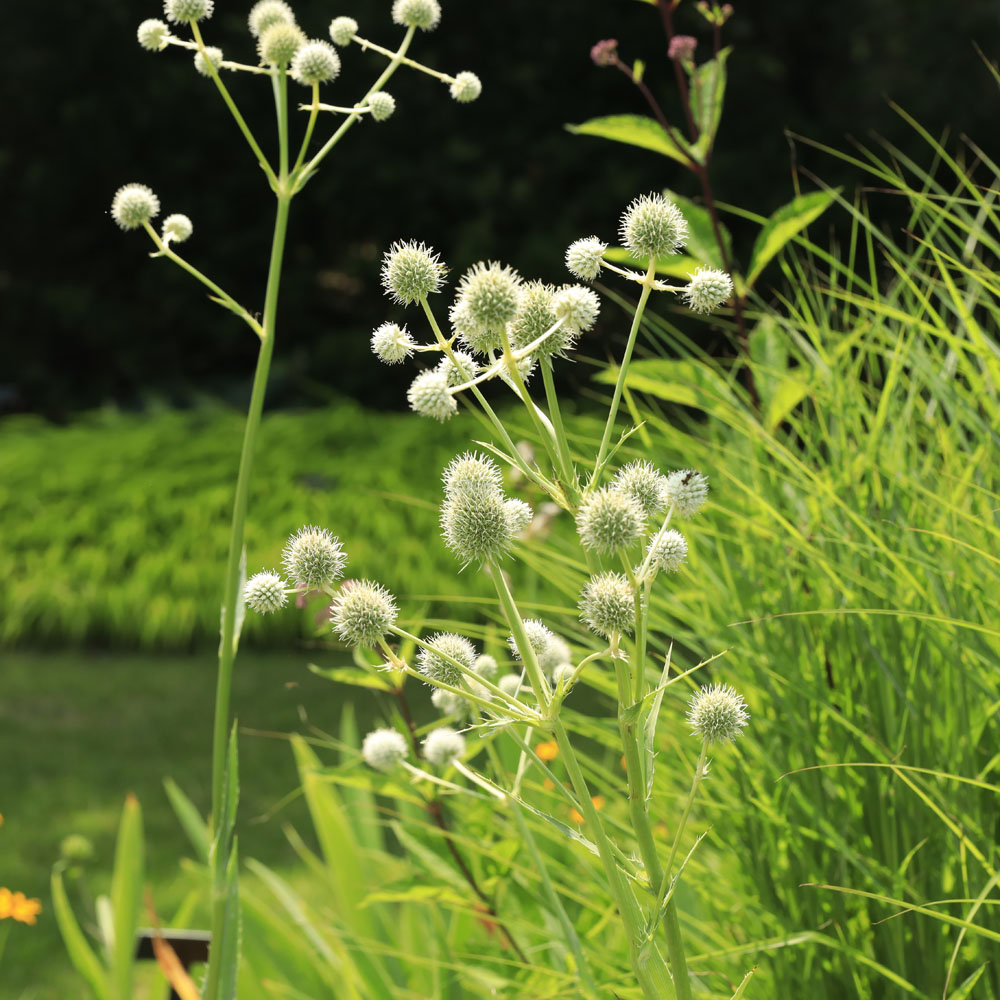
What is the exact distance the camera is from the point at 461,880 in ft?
4.81

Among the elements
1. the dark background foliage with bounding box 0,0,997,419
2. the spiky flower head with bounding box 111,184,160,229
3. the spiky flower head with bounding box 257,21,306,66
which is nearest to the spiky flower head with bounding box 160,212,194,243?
the spiky flower head with bounding box 111,184,160,229

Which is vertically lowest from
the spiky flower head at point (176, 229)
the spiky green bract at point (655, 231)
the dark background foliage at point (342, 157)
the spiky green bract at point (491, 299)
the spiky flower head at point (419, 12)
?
the spiky green bract at point (491, 299)

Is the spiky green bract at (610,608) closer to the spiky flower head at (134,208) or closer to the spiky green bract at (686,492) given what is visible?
the spiky green bract at (686,492)

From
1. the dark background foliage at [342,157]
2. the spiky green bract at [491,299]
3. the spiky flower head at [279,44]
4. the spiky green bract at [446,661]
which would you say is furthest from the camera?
the dark background foliage at [342,157]

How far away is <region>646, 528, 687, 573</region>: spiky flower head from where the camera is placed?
2.46ft

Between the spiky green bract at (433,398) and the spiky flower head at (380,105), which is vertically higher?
the spiky flower head at (380,105)

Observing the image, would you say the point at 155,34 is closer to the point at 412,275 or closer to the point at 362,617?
the point at 412,275

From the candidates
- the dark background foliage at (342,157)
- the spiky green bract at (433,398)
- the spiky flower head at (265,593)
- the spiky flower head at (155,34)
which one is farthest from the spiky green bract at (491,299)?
the dark background foliage at (342,157)

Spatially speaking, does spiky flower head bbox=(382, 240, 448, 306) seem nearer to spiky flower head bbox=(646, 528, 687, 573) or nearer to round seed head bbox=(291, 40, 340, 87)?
spiky flower head bbox=(646, 528, 687, 573)

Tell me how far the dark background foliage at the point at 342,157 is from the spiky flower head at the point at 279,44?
7605mm

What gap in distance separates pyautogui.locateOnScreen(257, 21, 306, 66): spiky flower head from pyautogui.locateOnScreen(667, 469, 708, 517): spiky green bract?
73 centimetres

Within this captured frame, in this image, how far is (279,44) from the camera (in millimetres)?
1186

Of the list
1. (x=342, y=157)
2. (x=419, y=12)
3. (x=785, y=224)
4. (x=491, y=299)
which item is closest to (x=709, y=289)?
(x=491, y=299)

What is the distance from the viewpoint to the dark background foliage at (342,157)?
29.4 feet
